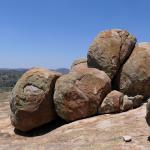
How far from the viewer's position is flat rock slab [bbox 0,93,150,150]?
14500 millimetres

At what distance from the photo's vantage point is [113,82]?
21.8 meters

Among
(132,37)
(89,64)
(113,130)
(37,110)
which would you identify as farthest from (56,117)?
(132,37)

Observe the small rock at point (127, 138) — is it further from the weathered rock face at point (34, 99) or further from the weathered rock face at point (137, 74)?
the weathered rock face at point (34, 99)

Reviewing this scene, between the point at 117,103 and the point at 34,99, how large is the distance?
15.6 feet

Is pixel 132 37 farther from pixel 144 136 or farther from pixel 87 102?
pixel 144 136

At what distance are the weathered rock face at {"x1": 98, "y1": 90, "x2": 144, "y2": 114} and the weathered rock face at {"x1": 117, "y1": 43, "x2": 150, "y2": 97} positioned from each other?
871 mm

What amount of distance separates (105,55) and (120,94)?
2860mm

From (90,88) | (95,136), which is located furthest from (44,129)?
(95,136)

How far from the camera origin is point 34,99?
766 inches

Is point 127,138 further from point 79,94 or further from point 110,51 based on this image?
point 110,51

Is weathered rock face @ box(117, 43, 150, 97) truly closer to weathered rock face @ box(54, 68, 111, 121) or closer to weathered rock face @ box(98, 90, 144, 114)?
weathered rock face @ box(98, 90, 144, 114)

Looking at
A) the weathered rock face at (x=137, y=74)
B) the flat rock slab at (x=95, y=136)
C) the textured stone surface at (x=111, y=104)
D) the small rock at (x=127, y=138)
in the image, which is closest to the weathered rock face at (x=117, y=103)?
the textured stone surface at (x=111, y=104)

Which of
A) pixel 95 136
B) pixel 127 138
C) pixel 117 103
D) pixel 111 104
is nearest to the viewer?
pixel 127 138

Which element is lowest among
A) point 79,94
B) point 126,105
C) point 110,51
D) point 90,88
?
point 126,105
